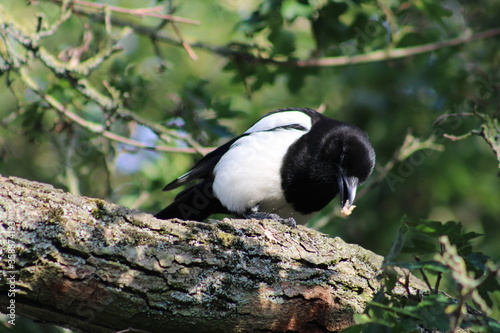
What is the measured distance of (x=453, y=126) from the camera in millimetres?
5148

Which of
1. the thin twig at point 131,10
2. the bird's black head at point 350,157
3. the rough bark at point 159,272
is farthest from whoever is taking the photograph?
the bird's black head at point 350,157

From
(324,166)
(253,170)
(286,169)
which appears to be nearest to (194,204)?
(253,170)

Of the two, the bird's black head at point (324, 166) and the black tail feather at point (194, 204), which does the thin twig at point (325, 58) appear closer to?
the bird's black head at point (324, 166)

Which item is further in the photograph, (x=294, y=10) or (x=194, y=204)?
(x=194, y=204)

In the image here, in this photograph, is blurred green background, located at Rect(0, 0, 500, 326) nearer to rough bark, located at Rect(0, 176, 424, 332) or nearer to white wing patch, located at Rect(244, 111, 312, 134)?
white wing patch, located at Rect(244, 111, 312, 134)

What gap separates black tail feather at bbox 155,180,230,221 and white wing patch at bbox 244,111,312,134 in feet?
1.80

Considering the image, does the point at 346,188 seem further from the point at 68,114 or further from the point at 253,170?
the point at 68,114

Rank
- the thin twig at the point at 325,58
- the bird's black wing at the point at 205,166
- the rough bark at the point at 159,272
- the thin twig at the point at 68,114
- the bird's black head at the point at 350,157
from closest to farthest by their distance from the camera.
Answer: the rough bark at the point at 159,272, the thin twig at the point at 68,114, the bird's black head at the point at 350,157, the bird's black wing at the point at 205,166, the thin twig at the point at 325,58

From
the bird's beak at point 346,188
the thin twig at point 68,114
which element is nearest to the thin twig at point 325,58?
the thin twig at point 68,114

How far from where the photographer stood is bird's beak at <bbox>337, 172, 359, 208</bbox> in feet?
12.3

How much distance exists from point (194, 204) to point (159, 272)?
1.94 meters

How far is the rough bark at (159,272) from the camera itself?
2088mm

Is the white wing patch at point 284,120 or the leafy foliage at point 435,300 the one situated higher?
the leafy foliage at point 435,300

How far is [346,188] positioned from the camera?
3.81m
